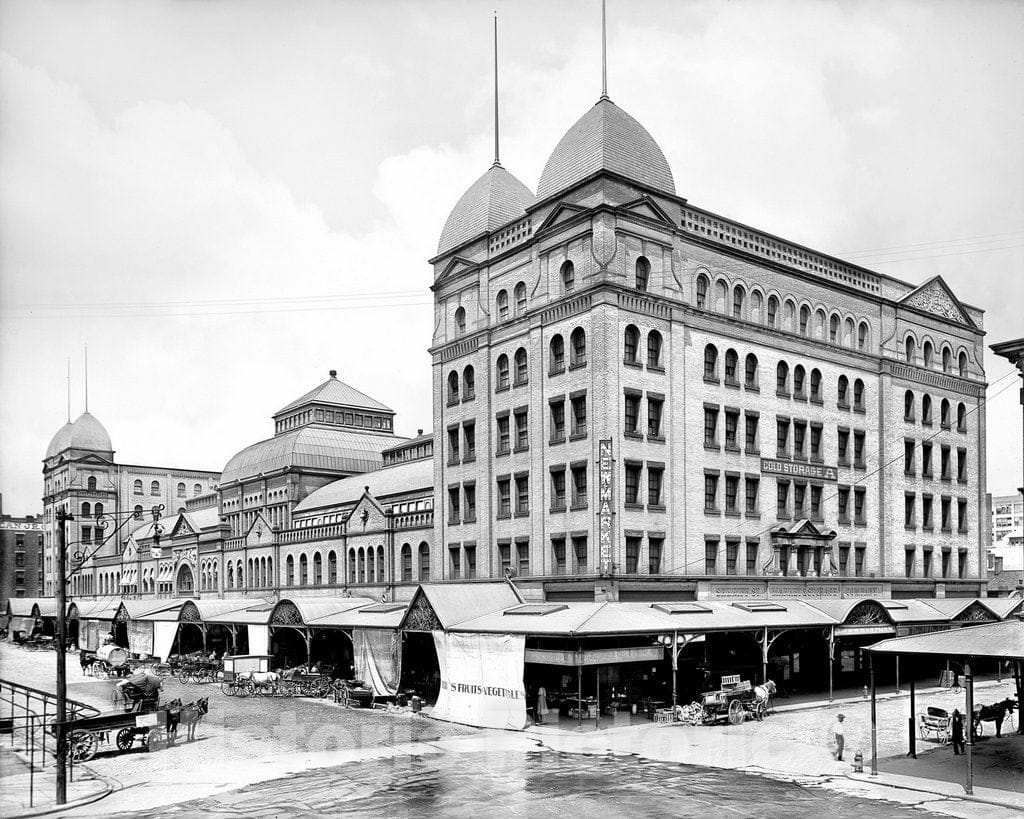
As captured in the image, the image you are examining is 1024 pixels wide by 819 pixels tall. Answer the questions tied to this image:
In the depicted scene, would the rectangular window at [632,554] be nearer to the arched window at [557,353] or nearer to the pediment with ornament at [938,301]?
the arched window at [557,353]

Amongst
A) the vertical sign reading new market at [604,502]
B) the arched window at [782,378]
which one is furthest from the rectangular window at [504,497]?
the arched window at [782,378]

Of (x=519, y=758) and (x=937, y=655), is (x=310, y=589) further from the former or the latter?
(x=937, y=655)

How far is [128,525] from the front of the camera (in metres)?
123

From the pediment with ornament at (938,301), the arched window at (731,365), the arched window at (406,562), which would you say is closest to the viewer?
the arched window at (731,365)

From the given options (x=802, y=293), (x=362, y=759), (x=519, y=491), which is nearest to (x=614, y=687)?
(x=519, y=491)

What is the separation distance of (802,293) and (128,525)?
95.2 metres

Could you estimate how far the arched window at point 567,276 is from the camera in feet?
149

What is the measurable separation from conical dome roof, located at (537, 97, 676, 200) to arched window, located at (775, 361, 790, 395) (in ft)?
33.6

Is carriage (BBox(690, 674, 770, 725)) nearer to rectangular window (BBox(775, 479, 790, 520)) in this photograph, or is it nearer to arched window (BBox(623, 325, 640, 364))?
rectangular window (BBox(775, 479, 790, 520))

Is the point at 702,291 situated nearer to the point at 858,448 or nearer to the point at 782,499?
the point at 782,499

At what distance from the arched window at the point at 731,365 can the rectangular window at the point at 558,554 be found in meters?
11.3

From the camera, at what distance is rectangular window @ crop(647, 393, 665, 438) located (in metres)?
44.5

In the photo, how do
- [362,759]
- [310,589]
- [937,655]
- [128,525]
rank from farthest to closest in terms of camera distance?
[128,525], [310,589], [362,759], [937,655]

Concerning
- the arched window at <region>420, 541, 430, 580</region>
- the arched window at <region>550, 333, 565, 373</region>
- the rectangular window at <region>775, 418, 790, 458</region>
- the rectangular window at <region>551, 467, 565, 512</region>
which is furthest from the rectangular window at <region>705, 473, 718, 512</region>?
the arched window at <region>420, 541, 430, 580</region>
